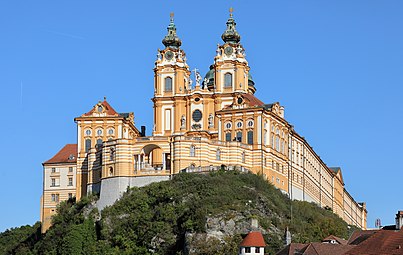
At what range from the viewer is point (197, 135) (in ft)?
478

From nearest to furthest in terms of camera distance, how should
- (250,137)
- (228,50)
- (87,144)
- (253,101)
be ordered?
(250,137) → (253,101) → (87,144) → (228,50)

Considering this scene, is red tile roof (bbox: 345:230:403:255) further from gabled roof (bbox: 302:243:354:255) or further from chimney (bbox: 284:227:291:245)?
chimney (bbox: 284:227:291:245)

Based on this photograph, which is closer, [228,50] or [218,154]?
[218,154]

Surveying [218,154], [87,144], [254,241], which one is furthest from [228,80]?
[254,241]

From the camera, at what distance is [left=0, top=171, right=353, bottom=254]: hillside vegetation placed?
4813 inches

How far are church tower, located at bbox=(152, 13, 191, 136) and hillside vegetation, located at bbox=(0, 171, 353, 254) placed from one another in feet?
62.4

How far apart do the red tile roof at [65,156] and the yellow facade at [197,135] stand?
6100mm

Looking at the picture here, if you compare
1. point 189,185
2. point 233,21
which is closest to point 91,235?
point 189,185

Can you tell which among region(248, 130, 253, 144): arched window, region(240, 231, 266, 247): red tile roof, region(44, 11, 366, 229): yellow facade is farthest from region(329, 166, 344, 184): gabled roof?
region(240, 231, 266, 247): red tile roof

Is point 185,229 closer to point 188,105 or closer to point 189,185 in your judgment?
point 189,185

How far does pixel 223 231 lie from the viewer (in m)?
122

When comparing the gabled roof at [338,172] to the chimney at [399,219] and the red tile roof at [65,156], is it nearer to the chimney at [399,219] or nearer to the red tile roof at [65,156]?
the red tile roof at [65,156]

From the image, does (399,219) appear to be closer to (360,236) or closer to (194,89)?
(360,236)

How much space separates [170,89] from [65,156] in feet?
60.7
